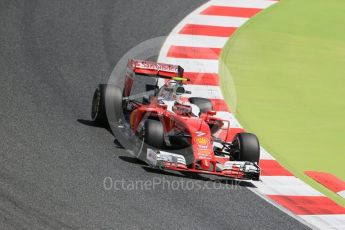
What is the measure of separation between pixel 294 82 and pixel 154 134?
18.9 ft

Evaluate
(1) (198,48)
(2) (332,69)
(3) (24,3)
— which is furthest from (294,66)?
(3) (24,3)

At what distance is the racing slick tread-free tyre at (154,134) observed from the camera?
482 inches

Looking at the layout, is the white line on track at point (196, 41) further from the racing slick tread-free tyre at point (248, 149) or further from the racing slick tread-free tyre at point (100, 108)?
the racing slick tread-free tyre at point (248, 149)

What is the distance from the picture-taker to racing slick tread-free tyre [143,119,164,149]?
40.2 ft

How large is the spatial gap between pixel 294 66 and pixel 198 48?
216 centimetres

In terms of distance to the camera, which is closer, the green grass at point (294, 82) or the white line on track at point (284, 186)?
the white line on track at point (284, 186)

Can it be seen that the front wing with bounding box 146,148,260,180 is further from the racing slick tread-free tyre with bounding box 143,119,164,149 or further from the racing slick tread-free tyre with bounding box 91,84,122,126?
the racing slick tread-free tyre with bounding box 91,84,122,126

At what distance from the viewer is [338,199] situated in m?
12.5

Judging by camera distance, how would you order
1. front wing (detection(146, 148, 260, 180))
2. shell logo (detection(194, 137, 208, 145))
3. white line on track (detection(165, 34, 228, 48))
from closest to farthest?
front wing (detection(146, 148, 260, 180)), shell logo (detection(194, 137, 208, 145)), white line on track (detection(165, 34, 228, 48))

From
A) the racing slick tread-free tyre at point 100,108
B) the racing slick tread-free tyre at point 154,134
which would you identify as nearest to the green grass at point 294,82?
the racing slick tread-free tyre at point 154,134

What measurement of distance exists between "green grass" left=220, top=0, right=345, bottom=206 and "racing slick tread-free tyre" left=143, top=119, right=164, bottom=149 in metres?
2.40

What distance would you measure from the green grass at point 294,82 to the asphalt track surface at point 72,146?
212 centimetres

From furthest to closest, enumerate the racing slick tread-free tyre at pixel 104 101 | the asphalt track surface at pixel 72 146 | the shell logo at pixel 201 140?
the racing slick tread-free tyre at pixel 104 101
the shell logo at pixel 201 140
the asphalt track surface at pixel 72 146

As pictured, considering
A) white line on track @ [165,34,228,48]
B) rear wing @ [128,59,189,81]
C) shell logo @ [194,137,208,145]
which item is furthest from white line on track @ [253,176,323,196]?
white line on track @ [165,34,228,48]
